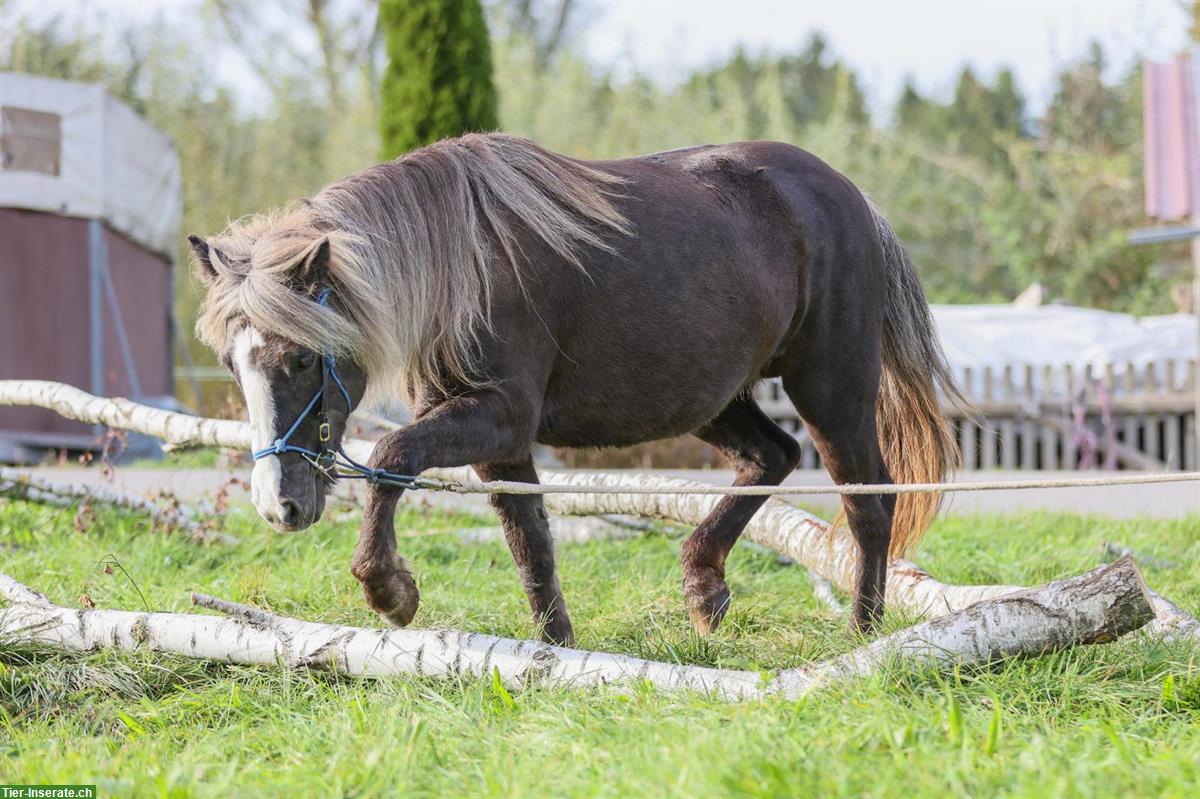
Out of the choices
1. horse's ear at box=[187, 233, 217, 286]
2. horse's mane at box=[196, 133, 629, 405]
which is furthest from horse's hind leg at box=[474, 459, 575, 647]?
horse's ear at box=[187, 233, 217, 286]

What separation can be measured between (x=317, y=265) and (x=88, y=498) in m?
3.29

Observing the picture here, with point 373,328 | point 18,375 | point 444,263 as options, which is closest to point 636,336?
point 444,263

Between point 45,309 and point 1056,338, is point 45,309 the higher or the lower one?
the higher one

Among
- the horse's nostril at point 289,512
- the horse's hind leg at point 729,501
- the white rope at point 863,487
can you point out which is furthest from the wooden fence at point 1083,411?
the horse's nostril at point 289,512

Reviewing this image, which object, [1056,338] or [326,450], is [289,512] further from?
[1056,338]

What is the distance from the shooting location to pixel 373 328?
3.11 m

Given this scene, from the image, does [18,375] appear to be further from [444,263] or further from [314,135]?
[314,135]

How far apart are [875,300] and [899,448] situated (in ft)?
2.32

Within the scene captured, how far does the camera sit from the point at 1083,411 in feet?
34.0

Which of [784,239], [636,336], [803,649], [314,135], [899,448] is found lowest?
[803,649]

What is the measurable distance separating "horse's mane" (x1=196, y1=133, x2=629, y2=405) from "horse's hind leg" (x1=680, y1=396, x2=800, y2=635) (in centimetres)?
123

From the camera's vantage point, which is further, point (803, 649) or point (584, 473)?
point (584, 473)

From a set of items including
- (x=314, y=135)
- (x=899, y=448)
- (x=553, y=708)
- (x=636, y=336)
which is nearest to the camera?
(x=553, y=708)

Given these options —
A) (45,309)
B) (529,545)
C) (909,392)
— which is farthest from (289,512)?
(45,309)
